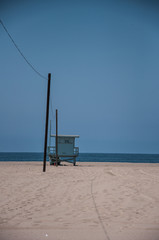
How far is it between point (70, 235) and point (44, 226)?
0.84 m

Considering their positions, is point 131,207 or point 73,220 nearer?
point 73,220

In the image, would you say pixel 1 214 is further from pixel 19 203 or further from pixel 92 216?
pixel 92 216

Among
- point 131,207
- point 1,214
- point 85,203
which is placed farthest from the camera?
point 85,203

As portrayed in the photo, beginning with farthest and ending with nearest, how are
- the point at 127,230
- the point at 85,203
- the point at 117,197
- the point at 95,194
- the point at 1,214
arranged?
the point at 95,194, the point at 117,197, the point at 85,203, the point at 1,214, the point at 127,230

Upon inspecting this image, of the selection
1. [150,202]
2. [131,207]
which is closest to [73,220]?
[131,207]

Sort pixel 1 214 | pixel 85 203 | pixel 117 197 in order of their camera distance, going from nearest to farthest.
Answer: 1. pixel 1 214
2. pixel 85 203
3. pixel 117 197

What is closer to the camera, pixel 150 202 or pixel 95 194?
pixel 150 202

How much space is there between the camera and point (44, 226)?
18.4ft

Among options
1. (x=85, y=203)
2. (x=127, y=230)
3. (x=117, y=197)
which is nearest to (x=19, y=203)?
(x=85, y=203)

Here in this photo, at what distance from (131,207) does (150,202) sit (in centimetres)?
104

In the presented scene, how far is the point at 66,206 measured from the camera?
7711 mm

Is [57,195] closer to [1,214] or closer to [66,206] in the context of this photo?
[66,206]

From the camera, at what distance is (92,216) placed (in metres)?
6.52

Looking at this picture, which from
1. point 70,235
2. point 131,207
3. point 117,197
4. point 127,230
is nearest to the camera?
point 70,235
